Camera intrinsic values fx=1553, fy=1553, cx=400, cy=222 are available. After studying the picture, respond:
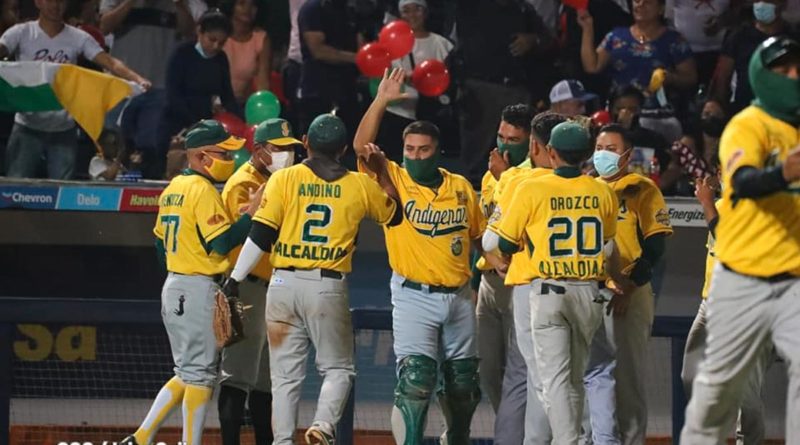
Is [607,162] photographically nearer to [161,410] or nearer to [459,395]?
[459,395]

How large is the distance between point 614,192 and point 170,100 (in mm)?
4177

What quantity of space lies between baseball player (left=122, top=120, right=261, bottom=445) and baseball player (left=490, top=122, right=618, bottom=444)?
170 centimetres

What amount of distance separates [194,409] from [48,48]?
3.83m

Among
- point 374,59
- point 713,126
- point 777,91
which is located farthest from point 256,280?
point 713,126

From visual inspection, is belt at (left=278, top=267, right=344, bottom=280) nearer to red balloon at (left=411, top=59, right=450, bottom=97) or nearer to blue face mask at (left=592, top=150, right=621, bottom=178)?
blue face mask at (left=592, top=150, right=621, bottom=178)

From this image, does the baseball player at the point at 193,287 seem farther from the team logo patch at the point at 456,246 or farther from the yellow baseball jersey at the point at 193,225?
the team logo patch at the point at 456,246

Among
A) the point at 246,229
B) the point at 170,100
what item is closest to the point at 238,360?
the point at 246,229

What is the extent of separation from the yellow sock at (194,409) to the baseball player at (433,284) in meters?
1.07

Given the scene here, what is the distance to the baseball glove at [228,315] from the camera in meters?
8.27

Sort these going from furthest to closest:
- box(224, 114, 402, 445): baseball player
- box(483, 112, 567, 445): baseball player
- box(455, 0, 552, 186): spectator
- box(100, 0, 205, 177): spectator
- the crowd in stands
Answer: box(100, 0, 205, 177): spectator, box(455, 0, 552, 186): spectator, the crowd in stands, box(224, 114, 402, 445): baseball player, box(483, 112, 567, 445): baseball player

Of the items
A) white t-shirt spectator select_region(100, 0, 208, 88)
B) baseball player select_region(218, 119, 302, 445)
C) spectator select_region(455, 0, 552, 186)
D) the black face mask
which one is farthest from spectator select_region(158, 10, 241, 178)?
the black face mask

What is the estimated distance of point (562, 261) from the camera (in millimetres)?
7793

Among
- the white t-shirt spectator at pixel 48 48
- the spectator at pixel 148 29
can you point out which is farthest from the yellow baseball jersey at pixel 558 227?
the spectator at pixel 148 29

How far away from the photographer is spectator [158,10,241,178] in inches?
447
